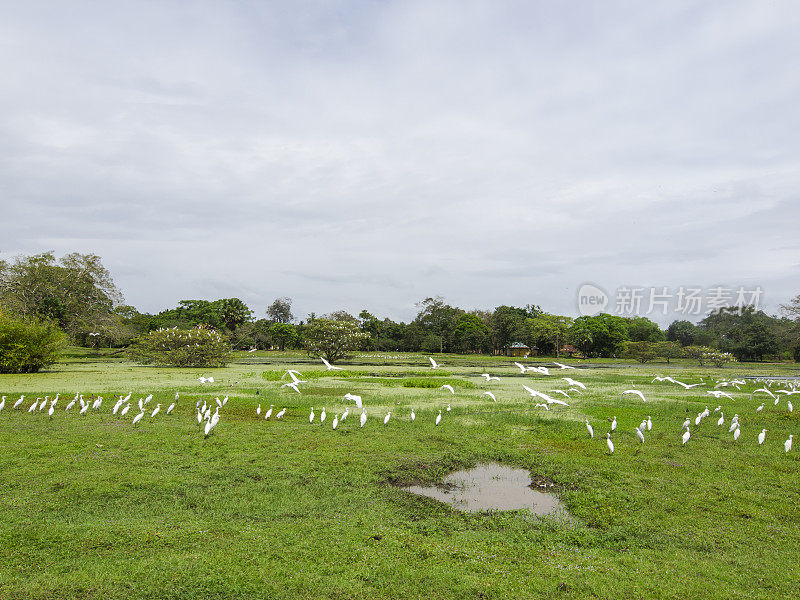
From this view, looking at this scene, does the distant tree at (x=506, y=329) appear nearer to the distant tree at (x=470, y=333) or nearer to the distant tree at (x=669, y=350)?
the distant tree at (x=470, y=333)

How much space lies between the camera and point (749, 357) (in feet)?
194

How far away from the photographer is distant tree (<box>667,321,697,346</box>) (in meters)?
79.3

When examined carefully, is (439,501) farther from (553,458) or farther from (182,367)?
(182,367)

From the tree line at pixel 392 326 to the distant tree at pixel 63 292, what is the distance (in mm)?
74

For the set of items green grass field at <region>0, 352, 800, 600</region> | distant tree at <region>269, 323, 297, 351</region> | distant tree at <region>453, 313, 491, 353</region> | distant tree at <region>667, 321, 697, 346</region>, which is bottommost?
distant tree at <region>269, 323, 297, 351</region>

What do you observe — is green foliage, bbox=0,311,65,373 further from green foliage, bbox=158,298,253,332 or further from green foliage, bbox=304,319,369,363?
green foliage, bbox=158,298,253,332

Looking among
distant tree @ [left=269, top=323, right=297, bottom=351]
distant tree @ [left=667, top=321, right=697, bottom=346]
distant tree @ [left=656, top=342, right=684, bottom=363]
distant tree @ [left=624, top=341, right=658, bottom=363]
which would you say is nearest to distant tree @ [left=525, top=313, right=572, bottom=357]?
distant tree @ [left=624, top=341, right=658, bottom=363]

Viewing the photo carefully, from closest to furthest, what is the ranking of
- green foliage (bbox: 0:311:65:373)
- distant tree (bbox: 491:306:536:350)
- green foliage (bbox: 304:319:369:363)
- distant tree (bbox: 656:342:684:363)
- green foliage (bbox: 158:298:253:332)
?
green foliage (bbox: 0:311:65:373), green foliage (bbox: 304:319:369:363), distant tree (bbox: 656:342:684:363), green foliage (bbox: 158:298:253:332), distant tree (bbox: 491:306:536:350)

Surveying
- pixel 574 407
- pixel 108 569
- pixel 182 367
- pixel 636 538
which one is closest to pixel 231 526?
pixel 108 569

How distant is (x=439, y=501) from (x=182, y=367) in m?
28.9

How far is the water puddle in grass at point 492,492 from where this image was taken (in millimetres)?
6855

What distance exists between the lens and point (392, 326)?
7512cm

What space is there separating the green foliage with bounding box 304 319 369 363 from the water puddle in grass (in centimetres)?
3399

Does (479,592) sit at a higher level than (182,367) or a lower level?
higher
